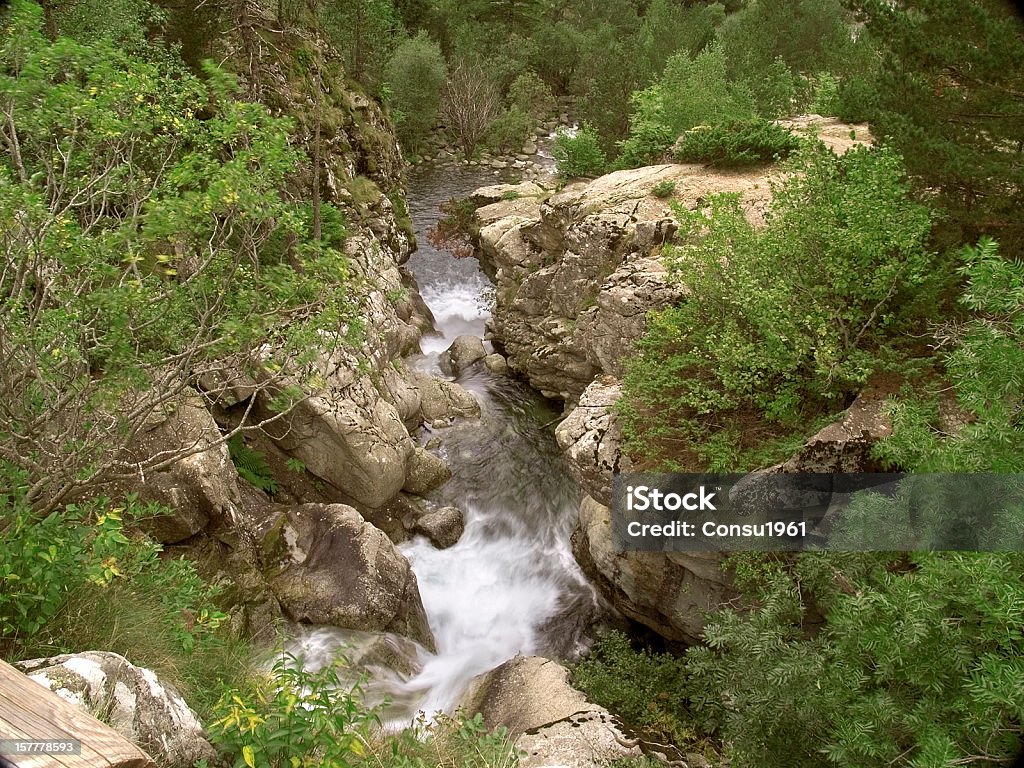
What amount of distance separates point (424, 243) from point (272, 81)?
1037 centimetres

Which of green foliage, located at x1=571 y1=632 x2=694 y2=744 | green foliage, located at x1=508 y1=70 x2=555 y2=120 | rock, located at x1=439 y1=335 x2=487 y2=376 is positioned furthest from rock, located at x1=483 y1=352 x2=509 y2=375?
green foliage, located at x1=508 y1=70 x2=555 y2=120

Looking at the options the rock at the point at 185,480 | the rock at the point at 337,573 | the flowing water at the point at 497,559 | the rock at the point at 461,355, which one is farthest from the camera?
the rock at the point at 461,355

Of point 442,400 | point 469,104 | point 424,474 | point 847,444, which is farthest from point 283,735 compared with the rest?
point 469,104

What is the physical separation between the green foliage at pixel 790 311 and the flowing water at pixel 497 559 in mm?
4240

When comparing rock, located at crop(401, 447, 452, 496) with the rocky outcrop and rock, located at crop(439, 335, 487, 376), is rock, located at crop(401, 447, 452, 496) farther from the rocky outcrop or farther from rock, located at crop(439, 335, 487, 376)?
rock, located at crop(439, 335, 487, 376)

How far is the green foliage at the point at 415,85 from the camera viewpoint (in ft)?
124

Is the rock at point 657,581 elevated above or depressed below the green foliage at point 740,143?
below

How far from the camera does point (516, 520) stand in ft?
49.9

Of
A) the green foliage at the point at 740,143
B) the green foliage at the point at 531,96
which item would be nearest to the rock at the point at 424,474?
the green foliage at the point at 740,143

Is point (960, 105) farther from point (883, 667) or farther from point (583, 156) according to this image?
point (583, 156)

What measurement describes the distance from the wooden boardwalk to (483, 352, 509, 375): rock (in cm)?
1793

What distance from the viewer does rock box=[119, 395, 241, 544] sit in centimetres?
1055

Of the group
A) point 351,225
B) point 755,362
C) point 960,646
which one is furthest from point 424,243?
point 960,646
